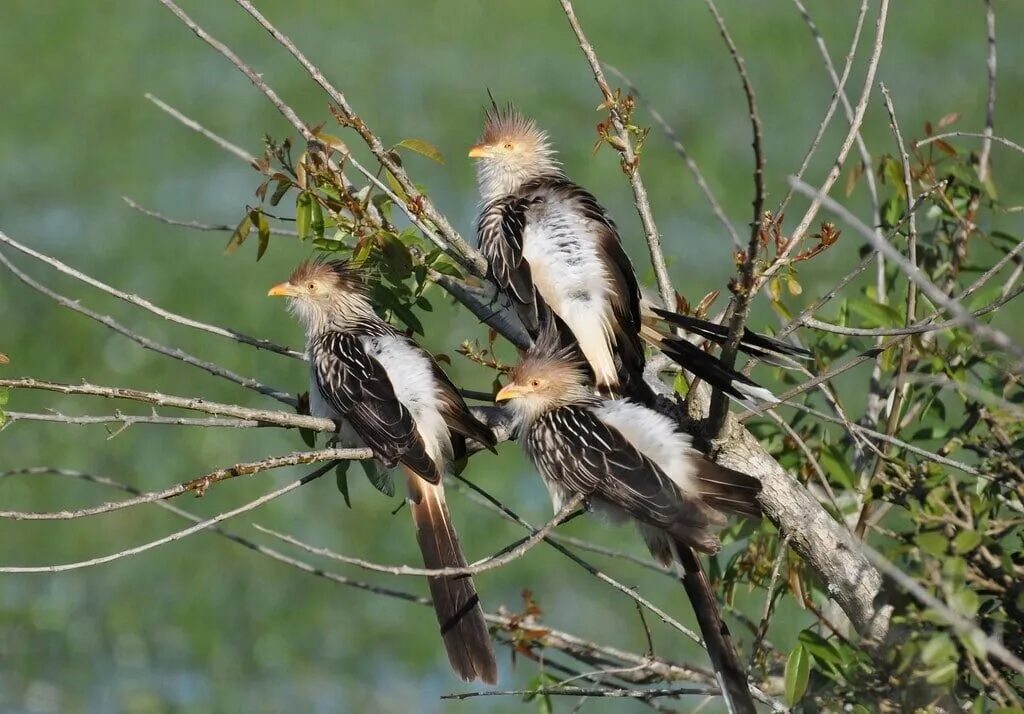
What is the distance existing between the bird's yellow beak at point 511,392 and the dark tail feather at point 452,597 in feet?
1.63

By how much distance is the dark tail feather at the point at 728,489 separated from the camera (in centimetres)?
348

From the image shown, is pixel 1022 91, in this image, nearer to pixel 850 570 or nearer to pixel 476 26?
pixel 476 26

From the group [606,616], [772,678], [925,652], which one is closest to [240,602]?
[606,616]

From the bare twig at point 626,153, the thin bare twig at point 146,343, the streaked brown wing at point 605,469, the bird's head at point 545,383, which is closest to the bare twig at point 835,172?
the bare twig at point 626,153

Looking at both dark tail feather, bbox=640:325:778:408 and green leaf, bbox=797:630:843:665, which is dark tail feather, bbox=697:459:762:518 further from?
green leaf, bbox=797:630:843:665

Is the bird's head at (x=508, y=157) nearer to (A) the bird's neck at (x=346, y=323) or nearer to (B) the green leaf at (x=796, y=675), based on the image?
(A) the bird's neck at (x=346, y=323)

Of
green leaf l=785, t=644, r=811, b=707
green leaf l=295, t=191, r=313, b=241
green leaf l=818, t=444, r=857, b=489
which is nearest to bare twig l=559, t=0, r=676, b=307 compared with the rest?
green leaf l=818, t=444, r=857, b=489

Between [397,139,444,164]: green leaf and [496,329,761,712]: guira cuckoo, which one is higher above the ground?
[397,139,444,164]: green leaf

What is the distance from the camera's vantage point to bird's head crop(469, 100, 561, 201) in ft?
17.1

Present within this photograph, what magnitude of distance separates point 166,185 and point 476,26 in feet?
13.1

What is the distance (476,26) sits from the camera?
13.6 meters

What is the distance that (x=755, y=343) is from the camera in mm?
4004

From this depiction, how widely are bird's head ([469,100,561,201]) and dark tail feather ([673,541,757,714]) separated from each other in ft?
5.94

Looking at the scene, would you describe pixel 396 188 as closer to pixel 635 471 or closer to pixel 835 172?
pixel 635 471
